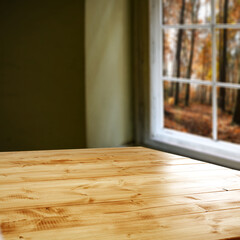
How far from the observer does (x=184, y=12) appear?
309 centimetres

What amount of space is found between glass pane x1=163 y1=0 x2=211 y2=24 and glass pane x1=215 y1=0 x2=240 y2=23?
0.53 feet

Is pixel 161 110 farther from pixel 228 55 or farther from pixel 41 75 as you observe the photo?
pixel 41 75

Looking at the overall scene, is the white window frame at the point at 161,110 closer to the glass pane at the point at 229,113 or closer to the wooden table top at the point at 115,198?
the glass pane at the point at 229,113

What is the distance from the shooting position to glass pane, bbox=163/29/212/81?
3027 mm

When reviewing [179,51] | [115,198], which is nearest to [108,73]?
[179,51]

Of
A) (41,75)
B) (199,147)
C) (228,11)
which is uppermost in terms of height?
(228,11)

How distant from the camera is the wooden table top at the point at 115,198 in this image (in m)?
0.85

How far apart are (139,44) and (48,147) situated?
2.84ft

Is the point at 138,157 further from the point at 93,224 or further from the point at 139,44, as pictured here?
the point at 139,44

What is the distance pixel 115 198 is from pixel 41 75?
1855mm

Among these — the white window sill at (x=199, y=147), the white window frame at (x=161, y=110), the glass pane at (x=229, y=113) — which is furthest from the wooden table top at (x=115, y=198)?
the glass pane at (x=229, y=113)

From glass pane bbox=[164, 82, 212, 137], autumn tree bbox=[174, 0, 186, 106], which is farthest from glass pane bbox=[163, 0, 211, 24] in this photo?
glass pane bbox=[164, 82, 212, 137]

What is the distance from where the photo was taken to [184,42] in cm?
311

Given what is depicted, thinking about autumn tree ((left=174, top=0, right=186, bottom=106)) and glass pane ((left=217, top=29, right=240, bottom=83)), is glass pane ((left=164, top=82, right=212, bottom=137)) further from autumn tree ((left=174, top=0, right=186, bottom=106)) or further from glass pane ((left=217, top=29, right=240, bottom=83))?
glass pane ((left=217, top=29, right=240, bottom=83))
